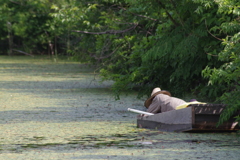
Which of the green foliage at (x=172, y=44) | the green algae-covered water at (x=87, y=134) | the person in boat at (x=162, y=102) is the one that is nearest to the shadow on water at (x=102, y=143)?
the green algae-covered water at (x=87, y=134)

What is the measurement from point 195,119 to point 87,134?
1539 mm

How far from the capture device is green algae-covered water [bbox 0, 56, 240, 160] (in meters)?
6.55

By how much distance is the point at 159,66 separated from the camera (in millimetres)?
10312

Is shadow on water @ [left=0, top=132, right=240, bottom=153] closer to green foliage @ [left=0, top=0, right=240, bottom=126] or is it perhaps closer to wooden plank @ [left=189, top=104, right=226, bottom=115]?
wooden plank @ [left=189, top=104, right=226, bottom=115]

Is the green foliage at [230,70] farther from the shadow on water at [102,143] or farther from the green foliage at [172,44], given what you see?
the shadow on water at [102,143]

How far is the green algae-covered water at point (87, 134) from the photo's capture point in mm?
6551

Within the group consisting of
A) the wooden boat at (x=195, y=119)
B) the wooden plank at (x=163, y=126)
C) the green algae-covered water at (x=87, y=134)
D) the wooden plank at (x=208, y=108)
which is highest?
the wooden plank at (x=208, y=108)

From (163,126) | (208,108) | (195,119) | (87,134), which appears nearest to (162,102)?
(163,126)

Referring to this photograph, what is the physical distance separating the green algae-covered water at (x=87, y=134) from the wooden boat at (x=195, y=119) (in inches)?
4.5

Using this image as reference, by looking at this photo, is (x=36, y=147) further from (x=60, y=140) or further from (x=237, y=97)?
(x=237, y=97)

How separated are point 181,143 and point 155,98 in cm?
163

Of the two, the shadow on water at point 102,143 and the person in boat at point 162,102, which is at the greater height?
the person in boat at point 162,102

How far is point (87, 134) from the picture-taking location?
795 centimetres

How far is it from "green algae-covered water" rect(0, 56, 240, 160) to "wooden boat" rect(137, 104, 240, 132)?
0.11 m
